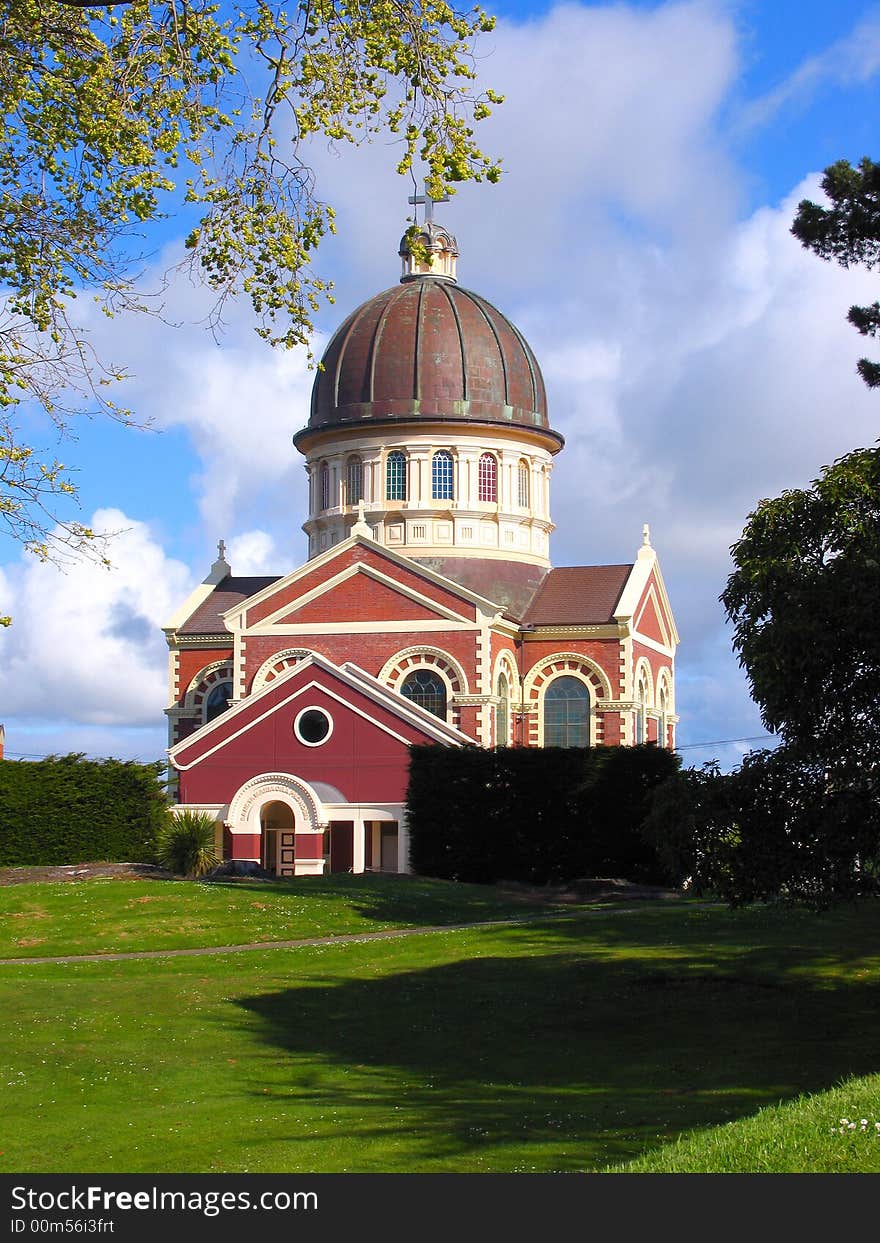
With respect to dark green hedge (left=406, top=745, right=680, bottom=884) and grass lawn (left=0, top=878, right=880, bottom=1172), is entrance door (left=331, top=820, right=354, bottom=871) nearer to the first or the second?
dark green hedge (left=406, top=745, right=680, bottom=884)

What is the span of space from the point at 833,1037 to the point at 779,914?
931 cm

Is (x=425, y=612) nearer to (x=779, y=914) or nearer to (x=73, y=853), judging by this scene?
(x=73, y=853)

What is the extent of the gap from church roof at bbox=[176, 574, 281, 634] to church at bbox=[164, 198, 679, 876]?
0.08 metres

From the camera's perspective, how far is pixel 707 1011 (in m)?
19.5

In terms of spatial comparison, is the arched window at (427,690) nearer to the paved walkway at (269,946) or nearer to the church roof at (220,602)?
the church roof at (220,602)

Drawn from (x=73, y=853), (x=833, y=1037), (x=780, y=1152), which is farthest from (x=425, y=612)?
(x=780, y=1152)

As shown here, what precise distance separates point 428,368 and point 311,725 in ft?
46.0

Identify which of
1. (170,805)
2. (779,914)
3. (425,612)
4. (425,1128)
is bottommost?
(425,1128)

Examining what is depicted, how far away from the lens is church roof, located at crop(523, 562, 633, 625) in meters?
48.4

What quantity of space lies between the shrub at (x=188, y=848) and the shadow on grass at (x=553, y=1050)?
12.6 meters

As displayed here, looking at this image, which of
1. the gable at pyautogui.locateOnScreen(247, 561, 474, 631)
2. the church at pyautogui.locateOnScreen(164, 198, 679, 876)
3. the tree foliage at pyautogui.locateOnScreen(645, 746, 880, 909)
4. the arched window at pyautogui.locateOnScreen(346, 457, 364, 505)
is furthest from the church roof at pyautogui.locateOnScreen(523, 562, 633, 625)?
the tree foliage at pyautogui.locateOnScreen(645, 746, 880, 909)

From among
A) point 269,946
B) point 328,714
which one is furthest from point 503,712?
point 269,946

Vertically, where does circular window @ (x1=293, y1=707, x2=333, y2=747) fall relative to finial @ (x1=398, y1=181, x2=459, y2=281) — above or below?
below

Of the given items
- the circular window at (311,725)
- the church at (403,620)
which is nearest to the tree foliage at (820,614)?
the church at (403,620)
